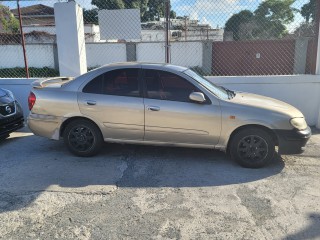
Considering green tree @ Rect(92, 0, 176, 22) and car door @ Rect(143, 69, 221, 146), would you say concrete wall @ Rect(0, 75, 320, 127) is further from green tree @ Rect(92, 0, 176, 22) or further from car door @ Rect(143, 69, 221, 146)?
car door @ Rect(143, 69, 221, 146)

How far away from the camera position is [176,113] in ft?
16.6

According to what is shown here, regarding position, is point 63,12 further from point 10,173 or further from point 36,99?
point 10,173

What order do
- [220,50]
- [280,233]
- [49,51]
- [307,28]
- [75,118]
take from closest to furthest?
1. [280,233]
2. [75,118]
3. [307,28]
4. [220,50]
5. [49,51]

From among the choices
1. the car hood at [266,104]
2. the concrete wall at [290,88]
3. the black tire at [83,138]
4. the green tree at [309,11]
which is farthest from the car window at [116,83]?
the green tree at [309,11]

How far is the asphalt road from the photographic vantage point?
138 inches

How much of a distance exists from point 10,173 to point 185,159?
105 inches

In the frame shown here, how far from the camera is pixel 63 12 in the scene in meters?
7.47

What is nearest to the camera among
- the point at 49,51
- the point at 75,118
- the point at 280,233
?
the point at 280,233

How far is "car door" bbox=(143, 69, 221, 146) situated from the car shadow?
425mm

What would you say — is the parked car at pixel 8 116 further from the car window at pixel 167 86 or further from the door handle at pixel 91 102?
the car window at pixel 167 86

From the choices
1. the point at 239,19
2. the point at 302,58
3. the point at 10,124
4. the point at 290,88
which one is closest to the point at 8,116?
the point at 10,124

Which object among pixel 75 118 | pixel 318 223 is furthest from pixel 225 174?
pixel 75 118

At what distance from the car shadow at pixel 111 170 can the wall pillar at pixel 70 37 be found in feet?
7.49

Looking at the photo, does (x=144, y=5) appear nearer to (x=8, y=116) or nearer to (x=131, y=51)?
(x=8, y=116)
